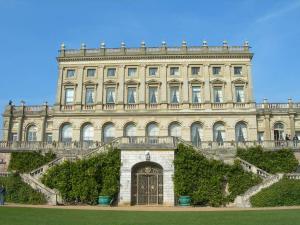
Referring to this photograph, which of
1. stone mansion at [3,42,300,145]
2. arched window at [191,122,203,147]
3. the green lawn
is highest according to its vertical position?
stone mansion at [3,42,300,145]

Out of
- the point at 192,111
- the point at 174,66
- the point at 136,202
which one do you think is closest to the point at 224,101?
the point at 192,111

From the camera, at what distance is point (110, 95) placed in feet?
148

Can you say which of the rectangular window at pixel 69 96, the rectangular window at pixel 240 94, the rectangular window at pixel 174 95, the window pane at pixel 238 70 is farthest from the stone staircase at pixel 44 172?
the window pane at pixel 238 70

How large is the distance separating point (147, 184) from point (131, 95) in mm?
15718

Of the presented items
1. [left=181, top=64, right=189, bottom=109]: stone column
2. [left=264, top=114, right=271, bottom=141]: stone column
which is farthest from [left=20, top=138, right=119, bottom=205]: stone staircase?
[left=264, top=114, right=271, bottom=141]: stone column

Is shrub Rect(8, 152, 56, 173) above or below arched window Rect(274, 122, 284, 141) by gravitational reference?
below

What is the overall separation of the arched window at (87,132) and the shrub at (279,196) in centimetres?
2111

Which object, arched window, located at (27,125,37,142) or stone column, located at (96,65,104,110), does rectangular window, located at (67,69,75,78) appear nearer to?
stone column, located at (96,65,104,110)

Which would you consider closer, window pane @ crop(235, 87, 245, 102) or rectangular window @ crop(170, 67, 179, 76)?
window pane @ crop(235, 87, 245, 102)

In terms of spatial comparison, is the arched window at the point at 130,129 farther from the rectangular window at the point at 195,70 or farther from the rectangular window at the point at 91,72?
the rectangular window at the point at 195,70

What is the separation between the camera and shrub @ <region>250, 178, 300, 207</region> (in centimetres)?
2748

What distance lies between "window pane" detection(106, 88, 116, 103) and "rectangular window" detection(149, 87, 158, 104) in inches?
160

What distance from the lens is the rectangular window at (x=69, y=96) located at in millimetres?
45156

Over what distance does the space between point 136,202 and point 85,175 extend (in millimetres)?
4444
